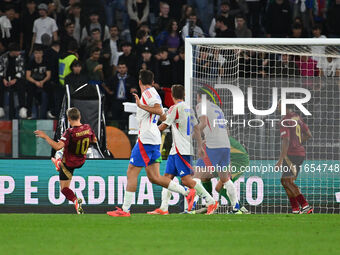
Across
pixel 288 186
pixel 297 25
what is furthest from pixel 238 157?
pixel 297 25

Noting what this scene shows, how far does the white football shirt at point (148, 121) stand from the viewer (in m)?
11.9

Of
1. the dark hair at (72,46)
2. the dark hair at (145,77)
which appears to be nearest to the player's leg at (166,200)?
the dark hair at (145,77)

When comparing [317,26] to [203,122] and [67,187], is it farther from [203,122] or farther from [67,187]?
[67,187]

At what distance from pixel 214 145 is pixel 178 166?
2.57ft

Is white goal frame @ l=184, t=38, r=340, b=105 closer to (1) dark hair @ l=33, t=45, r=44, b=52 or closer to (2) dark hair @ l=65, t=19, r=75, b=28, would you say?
(1) dark hair @ l=33, t=45, r=44, b=52

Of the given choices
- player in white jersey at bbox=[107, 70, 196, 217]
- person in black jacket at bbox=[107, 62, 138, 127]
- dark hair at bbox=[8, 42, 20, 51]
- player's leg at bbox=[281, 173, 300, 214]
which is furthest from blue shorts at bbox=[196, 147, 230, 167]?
dark hair at bbox=[8, 42, 20, 51]

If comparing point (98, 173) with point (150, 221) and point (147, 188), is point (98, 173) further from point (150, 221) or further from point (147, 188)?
point (150, 221)

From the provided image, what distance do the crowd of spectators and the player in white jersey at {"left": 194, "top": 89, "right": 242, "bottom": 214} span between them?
408 cm

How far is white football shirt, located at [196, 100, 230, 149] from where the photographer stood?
44.5 ft

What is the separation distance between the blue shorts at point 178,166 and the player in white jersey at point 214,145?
0.48m

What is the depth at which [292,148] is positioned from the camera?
1365cm

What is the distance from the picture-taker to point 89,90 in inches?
659

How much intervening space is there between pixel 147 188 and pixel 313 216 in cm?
355

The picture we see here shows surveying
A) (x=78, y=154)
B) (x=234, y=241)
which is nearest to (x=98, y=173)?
(x=78, y=154)
